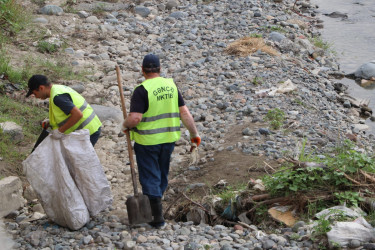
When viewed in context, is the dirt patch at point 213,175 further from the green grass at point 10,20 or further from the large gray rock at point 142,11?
the large gray rock at point 142,11

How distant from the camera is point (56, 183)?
14.6 feet

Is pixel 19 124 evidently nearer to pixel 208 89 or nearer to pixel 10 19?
pixel 208 89

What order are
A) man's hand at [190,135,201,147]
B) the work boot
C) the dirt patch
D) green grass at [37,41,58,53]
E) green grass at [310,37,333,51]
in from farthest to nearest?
1. green grass at [310,37,333,51]
2. green grass at [37,41,58,53]
3. the dirt patch
4. man's hand at [190,135,201,147]
5. the work boot

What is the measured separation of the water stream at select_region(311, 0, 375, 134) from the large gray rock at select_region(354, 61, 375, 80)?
0.25 m

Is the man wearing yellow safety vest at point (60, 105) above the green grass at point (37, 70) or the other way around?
above

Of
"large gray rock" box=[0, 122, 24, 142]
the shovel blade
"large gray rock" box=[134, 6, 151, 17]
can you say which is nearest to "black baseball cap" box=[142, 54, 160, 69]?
the shovel blade

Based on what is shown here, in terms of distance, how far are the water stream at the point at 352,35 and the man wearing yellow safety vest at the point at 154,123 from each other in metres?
5.06

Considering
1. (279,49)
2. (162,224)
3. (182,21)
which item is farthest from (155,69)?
(182,21)

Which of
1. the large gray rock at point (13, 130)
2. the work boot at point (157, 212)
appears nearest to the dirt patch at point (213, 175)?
the work boot at point (157, 212)

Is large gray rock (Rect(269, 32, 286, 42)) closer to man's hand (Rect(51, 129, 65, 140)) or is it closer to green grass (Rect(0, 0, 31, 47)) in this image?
green grass (Rect(0, 0, 31, 47))

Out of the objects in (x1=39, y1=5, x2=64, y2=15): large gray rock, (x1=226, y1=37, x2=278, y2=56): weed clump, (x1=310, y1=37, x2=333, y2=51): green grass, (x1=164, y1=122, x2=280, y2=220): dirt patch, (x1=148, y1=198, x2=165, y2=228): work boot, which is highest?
(x1=39, y1=5, x2=64, y2=15): large gray rock

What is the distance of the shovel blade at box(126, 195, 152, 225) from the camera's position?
4461 mm

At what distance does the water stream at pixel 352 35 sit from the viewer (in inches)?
412

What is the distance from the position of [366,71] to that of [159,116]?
7634mm
